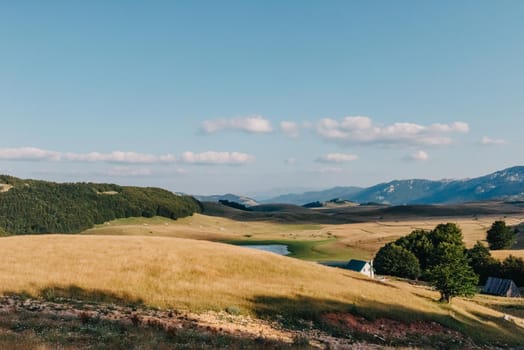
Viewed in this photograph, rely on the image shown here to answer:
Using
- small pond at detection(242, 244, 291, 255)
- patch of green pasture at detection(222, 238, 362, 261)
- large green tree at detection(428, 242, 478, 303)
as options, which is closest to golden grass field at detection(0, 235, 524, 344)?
large green tree at detection(428, 242, 478, 303)

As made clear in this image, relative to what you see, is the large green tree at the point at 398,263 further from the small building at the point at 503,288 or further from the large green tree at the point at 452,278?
the large green tree at the point at 452,278

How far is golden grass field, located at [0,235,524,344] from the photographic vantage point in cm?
3697

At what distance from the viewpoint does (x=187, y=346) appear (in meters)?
19.6

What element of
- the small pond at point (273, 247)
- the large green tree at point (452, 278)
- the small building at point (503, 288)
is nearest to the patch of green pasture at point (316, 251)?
the small pond at point (273, 247)

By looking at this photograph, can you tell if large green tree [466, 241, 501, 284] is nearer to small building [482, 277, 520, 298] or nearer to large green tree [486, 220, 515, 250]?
small building [482, 277, 520, 298]

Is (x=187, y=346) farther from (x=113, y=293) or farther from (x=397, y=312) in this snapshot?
(x=397, y=312)

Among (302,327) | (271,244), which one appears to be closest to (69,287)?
(302,327)

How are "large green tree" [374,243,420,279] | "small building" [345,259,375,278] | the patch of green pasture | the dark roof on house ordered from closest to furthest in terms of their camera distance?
1. "small building" [345,259,375,278]
2. the dark roof on house
3. "large green tree" [374,243,420,279]
4. the patch of green pasture

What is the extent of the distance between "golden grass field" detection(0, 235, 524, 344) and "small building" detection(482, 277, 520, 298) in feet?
103

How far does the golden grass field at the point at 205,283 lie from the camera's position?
3697 centimetres

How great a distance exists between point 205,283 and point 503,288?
66227 mm

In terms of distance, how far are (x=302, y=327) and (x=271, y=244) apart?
484 ft

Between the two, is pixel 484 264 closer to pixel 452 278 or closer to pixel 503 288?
pixel 503 288

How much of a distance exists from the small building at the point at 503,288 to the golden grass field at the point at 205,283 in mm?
31375
